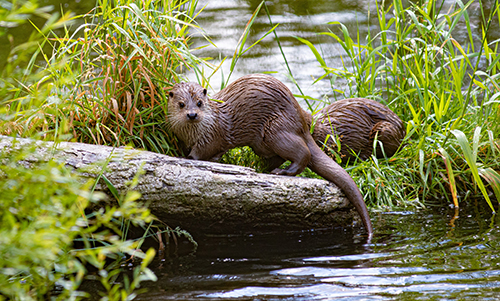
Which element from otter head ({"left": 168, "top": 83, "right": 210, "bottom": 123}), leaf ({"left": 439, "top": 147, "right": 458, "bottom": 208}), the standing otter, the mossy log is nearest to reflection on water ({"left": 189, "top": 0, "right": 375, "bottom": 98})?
leaf ({"left": 439, "top": 147, "right": 458, "bottom": 208})

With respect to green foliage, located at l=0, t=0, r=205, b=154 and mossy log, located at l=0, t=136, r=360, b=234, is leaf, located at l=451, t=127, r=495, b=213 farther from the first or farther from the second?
green foliage, located at l=0, t=0, r=205, b=154

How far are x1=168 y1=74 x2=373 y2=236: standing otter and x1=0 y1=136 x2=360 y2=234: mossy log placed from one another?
12cm

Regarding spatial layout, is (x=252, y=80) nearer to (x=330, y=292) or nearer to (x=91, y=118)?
(x=91, y=118)

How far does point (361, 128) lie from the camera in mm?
3164

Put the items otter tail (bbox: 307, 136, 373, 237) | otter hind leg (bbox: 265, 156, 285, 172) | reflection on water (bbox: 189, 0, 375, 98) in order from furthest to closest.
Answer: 1. reflection on water (bbox: 189, 0, 375, 98)
2. otter hind leg (bbox: 265, 156, 285, 172)
3. otter tail (bbox: 307, 136, 373, 237)

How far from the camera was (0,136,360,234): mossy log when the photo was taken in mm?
2238

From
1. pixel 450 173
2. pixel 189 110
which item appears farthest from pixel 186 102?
pixel 450 173

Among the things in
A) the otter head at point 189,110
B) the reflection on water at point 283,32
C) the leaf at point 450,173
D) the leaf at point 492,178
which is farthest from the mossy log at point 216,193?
the reflection on water at point 283,32

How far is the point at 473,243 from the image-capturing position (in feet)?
7.43

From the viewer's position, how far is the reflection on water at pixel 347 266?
1.71 meters

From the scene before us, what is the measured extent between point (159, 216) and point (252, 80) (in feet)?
2.97

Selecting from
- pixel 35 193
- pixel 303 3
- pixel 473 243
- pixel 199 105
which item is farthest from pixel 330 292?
pixel 303 3

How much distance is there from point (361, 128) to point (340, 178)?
2.34 ft

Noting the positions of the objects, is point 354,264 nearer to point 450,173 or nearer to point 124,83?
point 450,173
